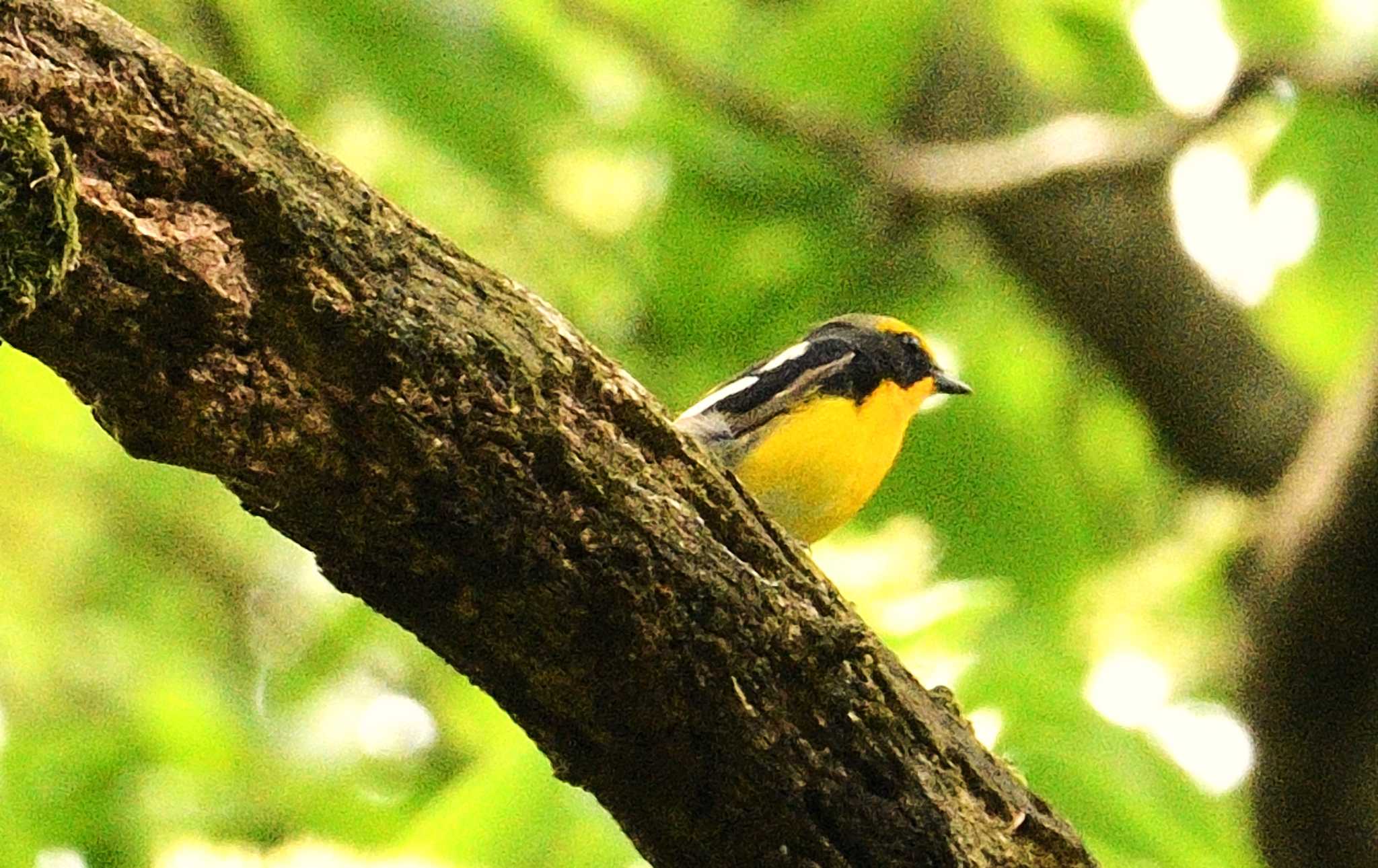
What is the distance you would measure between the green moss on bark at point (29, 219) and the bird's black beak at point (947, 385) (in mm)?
3816

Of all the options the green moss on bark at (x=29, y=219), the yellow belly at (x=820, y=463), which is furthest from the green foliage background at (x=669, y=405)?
the green moss on bark at (x=29, y=219)

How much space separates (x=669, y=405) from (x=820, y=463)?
3.22ft

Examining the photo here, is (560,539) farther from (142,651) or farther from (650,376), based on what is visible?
(142,651)

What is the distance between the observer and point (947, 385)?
16.9 ft

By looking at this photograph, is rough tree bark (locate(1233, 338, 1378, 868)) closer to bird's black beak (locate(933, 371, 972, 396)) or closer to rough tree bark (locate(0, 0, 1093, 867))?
bird's black beak (locate(933, 371, 972, 396))

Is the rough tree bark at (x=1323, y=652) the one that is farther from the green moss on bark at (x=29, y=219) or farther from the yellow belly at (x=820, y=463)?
the green moss on bark at (x=29, y=219)

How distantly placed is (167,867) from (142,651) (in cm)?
161

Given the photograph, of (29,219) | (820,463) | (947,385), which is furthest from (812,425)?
(29,219)

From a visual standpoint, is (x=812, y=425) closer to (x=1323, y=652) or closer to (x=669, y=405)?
(x=669, y=405)

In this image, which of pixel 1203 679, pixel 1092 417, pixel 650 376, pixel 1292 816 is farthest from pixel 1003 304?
pixel 1292 816

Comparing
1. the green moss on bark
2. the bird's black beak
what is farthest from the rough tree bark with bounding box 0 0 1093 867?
the bird's black beak

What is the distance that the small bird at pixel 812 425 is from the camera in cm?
440

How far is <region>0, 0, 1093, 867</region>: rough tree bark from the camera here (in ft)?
5.46

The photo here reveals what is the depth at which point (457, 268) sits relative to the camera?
1961mm
